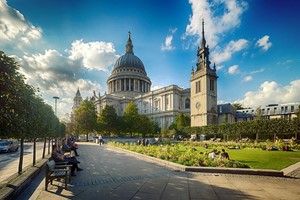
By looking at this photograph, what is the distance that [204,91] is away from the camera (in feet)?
230

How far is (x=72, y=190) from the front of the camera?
311 inches

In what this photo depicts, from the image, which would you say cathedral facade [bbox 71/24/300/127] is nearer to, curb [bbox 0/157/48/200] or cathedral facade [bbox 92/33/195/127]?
cathedral facade [bbox 92/33/195/127]

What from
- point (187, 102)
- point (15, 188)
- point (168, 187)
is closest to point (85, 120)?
point (15, 188)

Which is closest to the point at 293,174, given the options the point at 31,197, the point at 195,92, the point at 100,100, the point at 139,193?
the point at 139,193

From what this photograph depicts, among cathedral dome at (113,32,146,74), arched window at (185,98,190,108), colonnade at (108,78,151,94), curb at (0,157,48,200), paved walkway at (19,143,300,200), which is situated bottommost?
paved walkway at (19,143,300,200)

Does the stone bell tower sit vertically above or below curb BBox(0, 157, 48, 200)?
above

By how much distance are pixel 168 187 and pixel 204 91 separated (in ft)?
213

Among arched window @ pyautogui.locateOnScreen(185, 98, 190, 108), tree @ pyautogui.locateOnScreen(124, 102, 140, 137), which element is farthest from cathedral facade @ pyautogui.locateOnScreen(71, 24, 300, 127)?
tree @ pyautogui.locateOnScreen(124, 102, 140, 137)

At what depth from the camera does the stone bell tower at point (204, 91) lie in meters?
69.0

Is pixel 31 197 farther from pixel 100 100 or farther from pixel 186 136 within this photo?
pixel 100 100

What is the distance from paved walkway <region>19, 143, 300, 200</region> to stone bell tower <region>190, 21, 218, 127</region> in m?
58.7

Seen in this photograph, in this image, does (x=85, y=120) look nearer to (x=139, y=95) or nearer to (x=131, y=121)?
(x=131, y=121)

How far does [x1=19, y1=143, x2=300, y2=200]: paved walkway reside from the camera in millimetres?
7379

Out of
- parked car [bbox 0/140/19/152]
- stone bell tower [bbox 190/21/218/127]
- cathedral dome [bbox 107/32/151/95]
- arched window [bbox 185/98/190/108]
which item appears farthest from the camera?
cathedral dome [bbox 107/32/151/95]
